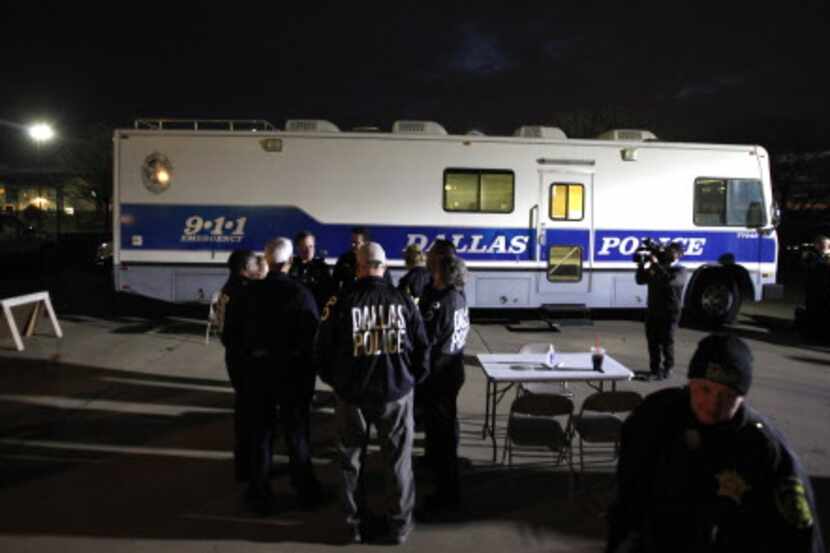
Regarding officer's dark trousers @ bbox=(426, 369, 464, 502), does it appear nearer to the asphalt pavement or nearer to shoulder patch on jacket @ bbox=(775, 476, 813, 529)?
→ the asphalt pavement

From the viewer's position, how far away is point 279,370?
434 cm

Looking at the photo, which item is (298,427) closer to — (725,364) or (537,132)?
(725,364)

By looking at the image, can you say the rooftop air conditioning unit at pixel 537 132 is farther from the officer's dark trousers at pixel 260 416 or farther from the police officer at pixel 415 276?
the officer's dark trousers at pixel 260 416

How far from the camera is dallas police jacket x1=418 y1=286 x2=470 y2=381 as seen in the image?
4.47m

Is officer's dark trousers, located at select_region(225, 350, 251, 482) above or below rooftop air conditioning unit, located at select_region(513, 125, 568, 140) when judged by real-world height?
below

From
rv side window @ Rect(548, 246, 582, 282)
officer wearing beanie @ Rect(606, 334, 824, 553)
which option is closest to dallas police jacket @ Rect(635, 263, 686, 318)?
rv side window @ Rect(548, 246, 582, 282)

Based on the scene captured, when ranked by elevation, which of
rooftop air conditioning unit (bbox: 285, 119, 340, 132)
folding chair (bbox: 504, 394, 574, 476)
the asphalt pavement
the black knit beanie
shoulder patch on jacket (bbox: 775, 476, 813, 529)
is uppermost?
rooftop air conditioning unit (bbox: 285, 119, 340, 132)

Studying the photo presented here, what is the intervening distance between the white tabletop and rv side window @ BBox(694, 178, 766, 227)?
23.6 ft

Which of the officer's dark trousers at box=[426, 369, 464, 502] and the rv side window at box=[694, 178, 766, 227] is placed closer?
the officer's dark trousers at box=[426, 369, 464, 502]

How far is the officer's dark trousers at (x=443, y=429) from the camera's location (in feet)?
14.5

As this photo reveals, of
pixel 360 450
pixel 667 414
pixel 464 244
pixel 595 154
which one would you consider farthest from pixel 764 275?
pixel 667 414

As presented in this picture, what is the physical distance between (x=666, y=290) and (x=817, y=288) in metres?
4.73

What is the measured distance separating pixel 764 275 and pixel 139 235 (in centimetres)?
1083

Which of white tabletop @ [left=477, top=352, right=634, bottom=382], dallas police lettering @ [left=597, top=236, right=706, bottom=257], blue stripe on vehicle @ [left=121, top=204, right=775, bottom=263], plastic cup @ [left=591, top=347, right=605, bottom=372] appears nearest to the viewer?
white tabletop @ [left=477, top=352, right=634, bottom=382]
